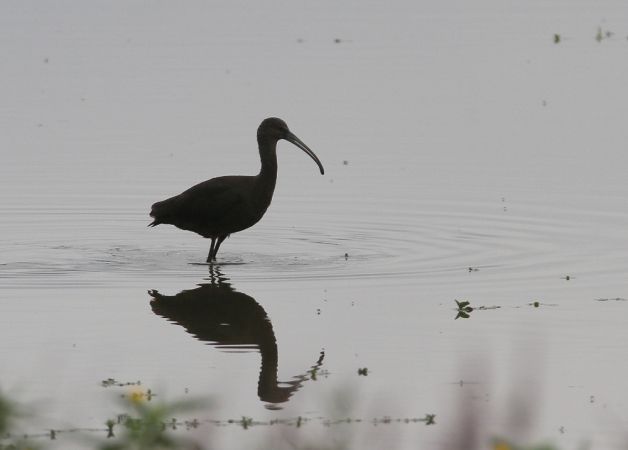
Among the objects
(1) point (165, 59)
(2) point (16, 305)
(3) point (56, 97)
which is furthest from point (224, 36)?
(2) point (16, 305)

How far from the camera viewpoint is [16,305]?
12195 mm

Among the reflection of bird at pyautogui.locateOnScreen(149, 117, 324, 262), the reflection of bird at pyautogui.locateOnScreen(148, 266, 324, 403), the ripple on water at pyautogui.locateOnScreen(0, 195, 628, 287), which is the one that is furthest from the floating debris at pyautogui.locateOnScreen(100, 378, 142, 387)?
the reflection of bird at pyautogui.locateOnScreen(149, 117, 324, 262)

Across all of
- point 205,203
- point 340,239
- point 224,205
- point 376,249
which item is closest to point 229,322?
point 224,205

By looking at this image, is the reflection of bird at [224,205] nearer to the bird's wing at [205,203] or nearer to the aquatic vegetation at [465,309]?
the bird's wing at [205,203]

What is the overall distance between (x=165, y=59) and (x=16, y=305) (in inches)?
802

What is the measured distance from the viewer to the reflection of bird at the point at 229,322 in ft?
31.7

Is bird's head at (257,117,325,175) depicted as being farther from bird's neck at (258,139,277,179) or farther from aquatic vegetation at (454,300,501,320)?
aquatic vegetation at (454,300,501,320)

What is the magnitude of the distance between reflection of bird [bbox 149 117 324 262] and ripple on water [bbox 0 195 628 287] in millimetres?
304

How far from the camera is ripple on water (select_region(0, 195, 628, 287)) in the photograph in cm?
1352

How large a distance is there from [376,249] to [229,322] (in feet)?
10.4

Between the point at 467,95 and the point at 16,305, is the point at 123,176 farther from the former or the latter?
the point at 467,95

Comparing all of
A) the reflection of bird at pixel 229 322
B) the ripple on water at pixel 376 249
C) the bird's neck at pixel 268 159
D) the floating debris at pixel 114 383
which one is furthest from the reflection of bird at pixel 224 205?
the floating debris at pixel 114 383

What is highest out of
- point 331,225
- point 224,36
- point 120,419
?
point 224,36

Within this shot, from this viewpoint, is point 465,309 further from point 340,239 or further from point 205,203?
point 340,239
